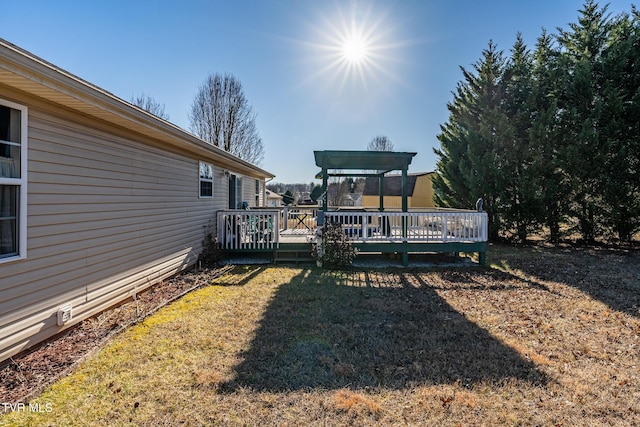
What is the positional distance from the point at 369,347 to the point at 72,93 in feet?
13.9

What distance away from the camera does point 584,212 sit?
11.2m

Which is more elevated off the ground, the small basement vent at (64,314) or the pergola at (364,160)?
the pergola at (364,160)

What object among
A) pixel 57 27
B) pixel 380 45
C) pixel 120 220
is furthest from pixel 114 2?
pixel 380 45

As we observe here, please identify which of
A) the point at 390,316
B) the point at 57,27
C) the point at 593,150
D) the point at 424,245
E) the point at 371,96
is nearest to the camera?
the point at 390,316

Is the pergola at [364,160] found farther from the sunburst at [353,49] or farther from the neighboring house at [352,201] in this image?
the neighboring house at [352,201]

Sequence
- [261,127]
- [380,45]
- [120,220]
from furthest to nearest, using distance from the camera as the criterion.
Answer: [261,127], [380,45], [120,220]

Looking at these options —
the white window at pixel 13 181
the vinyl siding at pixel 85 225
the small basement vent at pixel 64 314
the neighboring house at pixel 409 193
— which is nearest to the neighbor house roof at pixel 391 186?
the neighboring house at pixel 409 193

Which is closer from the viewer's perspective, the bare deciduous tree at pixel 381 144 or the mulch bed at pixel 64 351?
the mulch bed at pixel 64 351

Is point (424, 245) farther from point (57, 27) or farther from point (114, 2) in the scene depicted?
point (57, 27)

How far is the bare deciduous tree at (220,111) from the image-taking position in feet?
66.6

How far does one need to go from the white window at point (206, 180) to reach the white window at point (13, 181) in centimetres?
470

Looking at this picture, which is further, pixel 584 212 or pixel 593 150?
pixel 584 212

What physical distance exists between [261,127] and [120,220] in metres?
18.5

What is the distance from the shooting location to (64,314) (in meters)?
3.55
